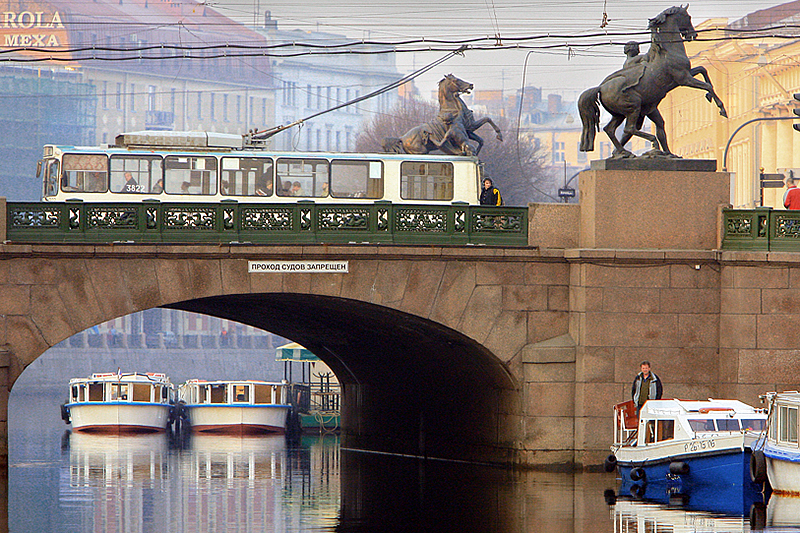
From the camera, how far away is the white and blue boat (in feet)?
73.3

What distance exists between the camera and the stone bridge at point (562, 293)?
26203 mm

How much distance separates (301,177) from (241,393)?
1687 centimetres

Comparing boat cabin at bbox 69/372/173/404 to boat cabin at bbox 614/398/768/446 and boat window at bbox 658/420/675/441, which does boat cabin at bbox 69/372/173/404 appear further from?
boat window at bbox 658/420/675/441

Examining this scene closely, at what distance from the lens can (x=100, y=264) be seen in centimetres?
2617

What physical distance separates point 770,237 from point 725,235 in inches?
33.6

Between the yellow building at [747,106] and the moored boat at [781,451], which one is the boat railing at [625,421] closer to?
the moored boat at [781,451]

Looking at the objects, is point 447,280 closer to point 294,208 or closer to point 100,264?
point 294,208

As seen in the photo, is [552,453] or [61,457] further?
[61,457]

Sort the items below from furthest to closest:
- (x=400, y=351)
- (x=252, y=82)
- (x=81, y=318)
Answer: (x=252, y=82) < (x=400, y=351) < (x=81, y=318)

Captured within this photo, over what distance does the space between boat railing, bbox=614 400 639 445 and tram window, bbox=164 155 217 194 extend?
11.3m

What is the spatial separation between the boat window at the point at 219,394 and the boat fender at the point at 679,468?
27216 mm

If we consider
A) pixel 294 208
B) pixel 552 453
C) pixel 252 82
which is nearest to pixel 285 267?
pixel 294 208

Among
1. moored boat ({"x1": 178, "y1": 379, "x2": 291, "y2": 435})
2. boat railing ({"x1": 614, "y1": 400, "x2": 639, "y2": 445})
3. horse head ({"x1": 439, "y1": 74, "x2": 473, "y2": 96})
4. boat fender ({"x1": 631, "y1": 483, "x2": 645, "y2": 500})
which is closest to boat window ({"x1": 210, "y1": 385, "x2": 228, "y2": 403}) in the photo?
moored boat ({"x1": 178, "y1": 379, "x2": 291, "y2": 435})

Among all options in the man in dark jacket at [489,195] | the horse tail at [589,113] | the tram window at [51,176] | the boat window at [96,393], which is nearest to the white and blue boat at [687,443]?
the horse tail at [589,113]
